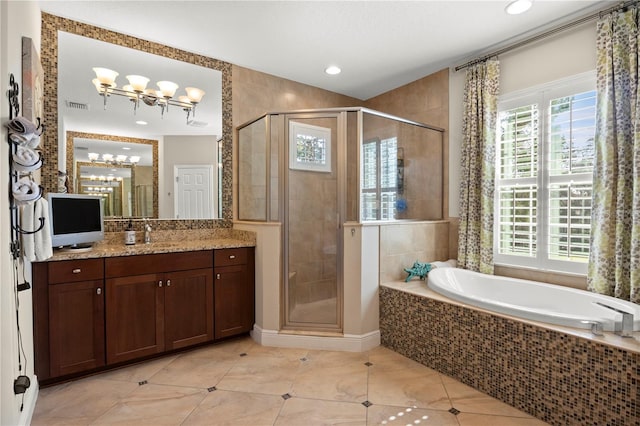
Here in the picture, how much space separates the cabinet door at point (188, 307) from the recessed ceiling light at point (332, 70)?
7.73ft

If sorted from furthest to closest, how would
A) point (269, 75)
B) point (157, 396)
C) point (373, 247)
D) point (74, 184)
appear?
point (269, 75)
point (373, 247)
point (74, 184)
point (157, 396)

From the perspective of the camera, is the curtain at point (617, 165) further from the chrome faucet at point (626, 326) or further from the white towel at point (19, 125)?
the white towel at point (19, 125)

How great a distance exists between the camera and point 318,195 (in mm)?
2873

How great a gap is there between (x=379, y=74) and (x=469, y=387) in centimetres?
308

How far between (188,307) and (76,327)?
727 millimetres

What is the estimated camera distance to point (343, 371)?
239 centimetres

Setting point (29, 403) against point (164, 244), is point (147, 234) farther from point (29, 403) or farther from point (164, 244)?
point (29, 403)

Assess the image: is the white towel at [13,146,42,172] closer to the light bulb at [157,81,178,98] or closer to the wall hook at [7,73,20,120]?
the wall hook at [7,73,20,120]

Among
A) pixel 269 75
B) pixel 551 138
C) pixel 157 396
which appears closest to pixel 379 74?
pixel 269 75

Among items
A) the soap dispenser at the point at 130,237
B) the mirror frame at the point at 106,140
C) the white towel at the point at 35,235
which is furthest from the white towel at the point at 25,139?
the soap dispenser at the point at 130,237

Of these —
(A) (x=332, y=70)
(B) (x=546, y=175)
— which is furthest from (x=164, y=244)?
(B) (x=546, y=175)

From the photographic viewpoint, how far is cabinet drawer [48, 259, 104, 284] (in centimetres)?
212

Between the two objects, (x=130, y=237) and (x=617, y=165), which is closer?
(x=617, y=165)

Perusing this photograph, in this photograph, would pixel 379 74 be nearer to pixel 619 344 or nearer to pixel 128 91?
pixel 128 91
